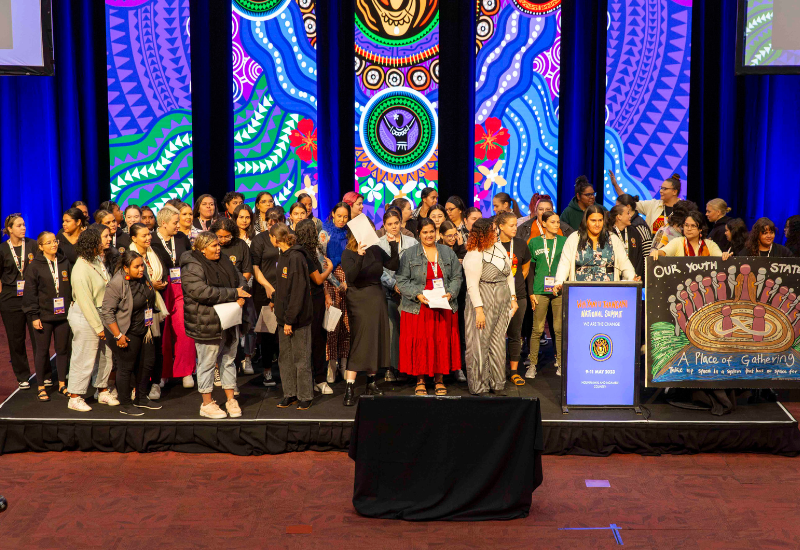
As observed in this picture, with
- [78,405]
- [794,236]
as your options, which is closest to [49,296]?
[78,405]

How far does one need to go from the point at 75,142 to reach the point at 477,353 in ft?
22.6

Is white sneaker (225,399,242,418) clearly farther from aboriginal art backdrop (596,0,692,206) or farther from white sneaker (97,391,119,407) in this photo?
aboriginal art backdrop (596,0,692,206)

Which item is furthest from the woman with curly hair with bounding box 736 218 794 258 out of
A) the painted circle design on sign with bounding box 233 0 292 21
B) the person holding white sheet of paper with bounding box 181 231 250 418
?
the painted circle design on sign with bounding box 233 0 292 21

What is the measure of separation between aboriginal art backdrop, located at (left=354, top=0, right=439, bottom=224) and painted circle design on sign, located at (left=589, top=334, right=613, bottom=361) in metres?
5.51

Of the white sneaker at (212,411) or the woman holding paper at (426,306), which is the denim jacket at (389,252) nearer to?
the woman holding paper at (426,306)

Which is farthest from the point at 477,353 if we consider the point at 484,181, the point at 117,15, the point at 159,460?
the point at 117,15

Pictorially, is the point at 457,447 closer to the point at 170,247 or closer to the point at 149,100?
the point at 170,247

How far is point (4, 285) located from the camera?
20.9ft

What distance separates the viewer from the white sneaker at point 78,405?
5.77 metres

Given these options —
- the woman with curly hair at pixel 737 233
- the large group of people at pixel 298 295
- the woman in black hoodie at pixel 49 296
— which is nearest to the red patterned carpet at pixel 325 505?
the large group of people at pixel 298 295

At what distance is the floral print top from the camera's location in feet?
19.7

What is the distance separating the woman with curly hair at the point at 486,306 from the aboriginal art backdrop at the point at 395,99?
5003 millimetres

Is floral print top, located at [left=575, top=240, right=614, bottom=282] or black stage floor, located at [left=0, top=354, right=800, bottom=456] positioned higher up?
floral print top, located at [left=575, top=240, right=614, bottom=282]

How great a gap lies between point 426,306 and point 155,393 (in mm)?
2152
